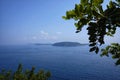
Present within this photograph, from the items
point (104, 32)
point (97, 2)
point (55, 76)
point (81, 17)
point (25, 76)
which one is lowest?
point (55, 76)

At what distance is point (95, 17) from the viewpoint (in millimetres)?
3051

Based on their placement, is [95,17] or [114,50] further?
[114,50]

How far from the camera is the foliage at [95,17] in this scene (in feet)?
9.32

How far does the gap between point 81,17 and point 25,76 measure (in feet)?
122

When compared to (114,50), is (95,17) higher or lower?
higher

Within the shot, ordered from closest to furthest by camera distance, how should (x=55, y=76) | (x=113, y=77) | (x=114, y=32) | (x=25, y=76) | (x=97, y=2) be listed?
(x=97, y=2), (x=114, y=32), (x=25, y=76), (x=113, y=77), (x=55, y=76)

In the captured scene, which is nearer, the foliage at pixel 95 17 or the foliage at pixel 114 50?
the foliage at pixel 95 17

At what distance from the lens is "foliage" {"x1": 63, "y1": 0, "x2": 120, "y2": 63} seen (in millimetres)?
2840

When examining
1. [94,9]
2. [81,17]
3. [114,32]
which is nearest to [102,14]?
[94,9]

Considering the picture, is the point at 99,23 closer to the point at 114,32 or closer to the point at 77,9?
the point at 77,9

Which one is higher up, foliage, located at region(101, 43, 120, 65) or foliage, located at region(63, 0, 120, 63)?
foliage, located at region(63, 0, 120, 63)

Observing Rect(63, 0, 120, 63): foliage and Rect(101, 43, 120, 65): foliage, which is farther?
Rect(101, 43, 120, 65): foliage

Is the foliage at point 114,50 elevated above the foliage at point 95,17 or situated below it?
below

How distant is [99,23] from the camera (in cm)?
306
